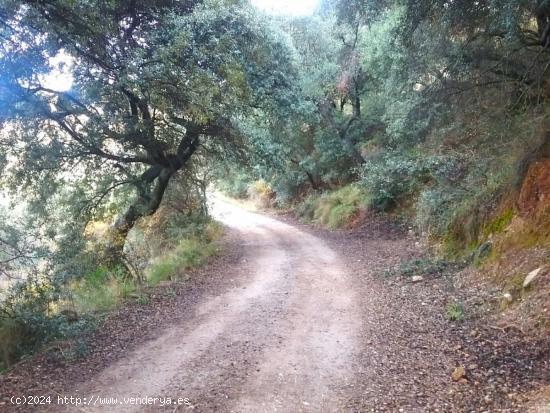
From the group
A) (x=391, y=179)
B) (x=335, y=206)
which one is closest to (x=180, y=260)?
(x=391, y=179)

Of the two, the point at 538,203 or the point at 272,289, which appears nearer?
the point at 538,203

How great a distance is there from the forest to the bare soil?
0.38 m

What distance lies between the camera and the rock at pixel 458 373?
464 centimetres

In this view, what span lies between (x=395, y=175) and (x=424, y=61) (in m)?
6.70

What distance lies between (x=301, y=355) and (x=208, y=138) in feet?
30.5

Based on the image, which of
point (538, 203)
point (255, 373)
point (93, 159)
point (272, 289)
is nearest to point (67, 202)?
point (93, 159)

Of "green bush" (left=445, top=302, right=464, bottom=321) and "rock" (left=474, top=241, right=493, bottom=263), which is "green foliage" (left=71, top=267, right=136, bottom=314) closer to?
"green bush" (left=445, top=302, right=464, bottom=321)

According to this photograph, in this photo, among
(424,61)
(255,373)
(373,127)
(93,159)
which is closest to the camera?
(255,373)

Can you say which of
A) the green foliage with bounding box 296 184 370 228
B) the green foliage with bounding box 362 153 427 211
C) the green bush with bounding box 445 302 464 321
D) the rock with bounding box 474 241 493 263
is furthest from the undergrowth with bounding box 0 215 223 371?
the green foliage with bounding box 296 184 370 228

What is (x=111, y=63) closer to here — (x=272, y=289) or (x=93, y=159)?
(x=272, y=289)

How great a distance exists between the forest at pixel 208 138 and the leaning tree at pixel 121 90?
0.04 metres

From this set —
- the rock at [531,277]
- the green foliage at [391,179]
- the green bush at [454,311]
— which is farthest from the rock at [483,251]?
the green foliage at [391,179]

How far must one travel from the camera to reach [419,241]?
1143cm

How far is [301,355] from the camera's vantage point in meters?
5.62
